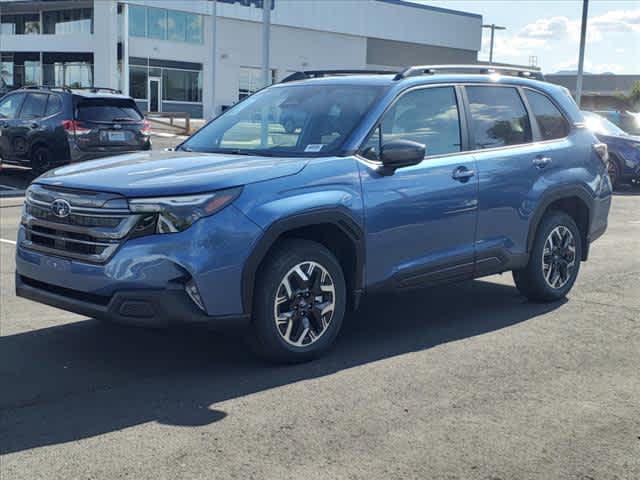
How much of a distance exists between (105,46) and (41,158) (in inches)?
1383

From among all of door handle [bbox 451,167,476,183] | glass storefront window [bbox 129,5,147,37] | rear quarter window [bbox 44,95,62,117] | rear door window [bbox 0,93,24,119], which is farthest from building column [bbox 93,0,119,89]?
door handle [bbox 451,167,476,183]

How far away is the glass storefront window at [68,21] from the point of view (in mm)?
50188

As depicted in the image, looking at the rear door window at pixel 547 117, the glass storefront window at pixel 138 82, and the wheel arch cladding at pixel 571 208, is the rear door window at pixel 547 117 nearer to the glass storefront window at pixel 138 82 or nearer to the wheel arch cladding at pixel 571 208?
the wheel arch cladding at pixel 571 208

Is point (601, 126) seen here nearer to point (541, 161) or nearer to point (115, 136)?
point (115, 136)

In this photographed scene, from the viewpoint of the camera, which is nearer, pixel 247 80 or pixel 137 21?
pixel 137 21

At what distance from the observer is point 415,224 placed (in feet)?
19.7

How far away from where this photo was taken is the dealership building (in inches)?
1973

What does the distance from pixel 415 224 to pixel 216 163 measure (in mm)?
1449

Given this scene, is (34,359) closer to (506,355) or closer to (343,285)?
(343,285)

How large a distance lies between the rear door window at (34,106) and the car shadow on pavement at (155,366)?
1053cm

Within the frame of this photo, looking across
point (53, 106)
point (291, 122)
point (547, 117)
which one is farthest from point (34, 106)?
point (547, 117)

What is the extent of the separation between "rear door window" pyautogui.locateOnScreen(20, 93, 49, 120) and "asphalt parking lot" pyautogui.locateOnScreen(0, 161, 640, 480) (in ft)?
31.5

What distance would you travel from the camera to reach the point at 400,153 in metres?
5.72

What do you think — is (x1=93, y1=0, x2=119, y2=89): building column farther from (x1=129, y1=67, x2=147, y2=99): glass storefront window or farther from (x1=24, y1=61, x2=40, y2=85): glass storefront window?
(x1=24, y1=61, x2=40, y2=85): glass storefront window
